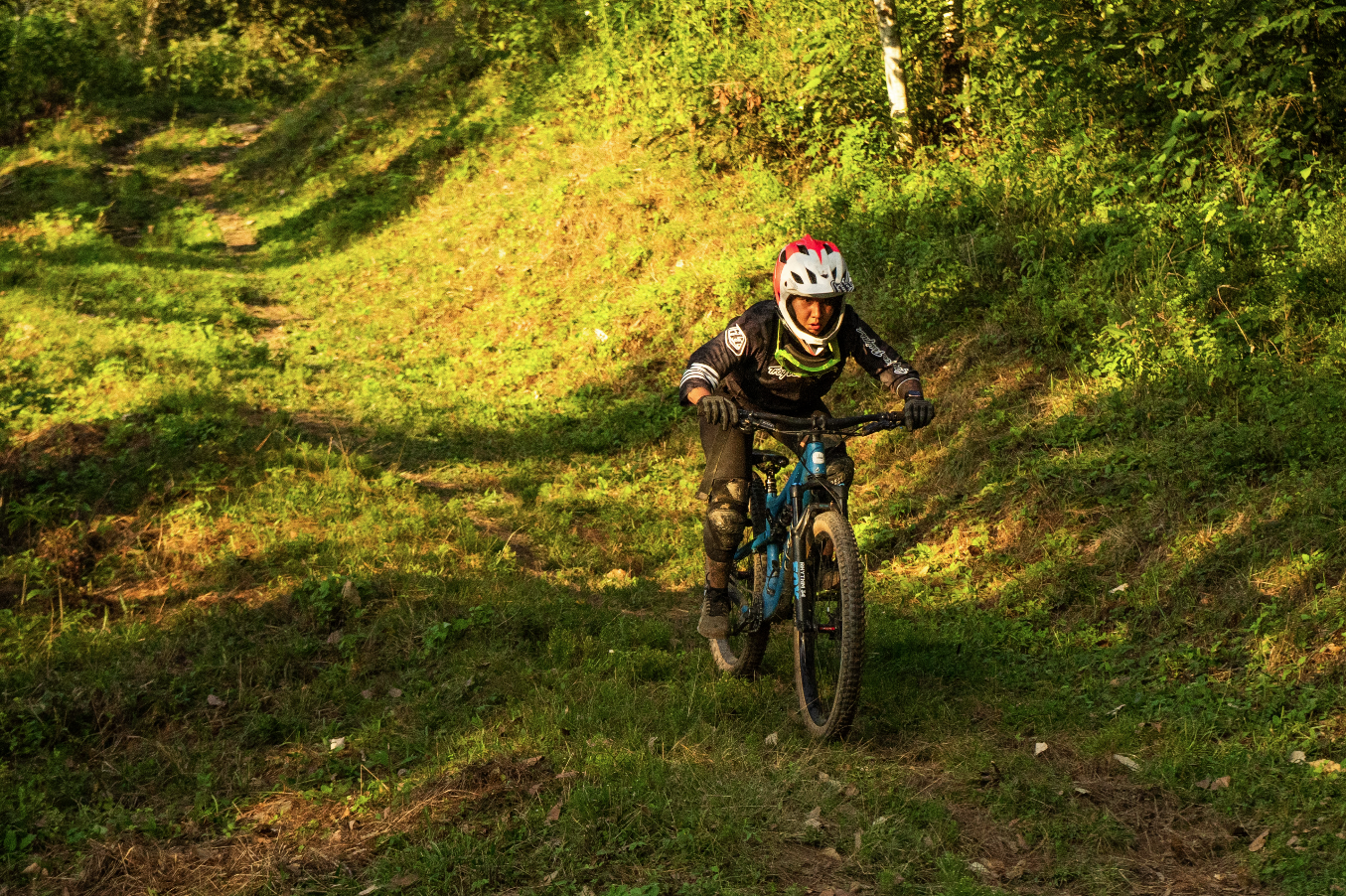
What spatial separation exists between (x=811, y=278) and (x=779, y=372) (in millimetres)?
590

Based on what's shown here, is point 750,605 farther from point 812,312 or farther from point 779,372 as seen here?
point 812,312

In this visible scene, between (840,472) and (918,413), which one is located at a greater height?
(918,413)

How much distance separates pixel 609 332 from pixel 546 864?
29.1 ft

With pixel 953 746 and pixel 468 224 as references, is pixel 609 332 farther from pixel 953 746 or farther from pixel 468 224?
pixel 953 746

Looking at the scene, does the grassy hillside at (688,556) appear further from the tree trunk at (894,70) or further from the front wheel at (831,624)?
the tree trunk at (894,70)

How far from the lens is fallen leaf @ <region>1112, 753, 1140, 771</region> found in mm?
5227

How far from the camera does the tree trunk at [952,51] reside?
1133cm

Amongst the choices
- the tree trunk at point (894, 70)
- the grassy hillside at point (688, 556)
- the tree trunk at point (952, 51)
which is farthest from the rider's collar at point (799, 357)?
the tree trunk at point (952, 51)

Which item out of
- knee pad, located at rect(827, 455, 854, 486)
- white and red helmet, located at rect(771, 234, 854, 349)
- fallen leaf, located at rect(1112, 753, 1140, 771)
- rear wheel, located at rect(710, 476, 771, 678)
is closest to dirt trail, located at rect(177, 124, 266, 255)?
rear wheel, located at rect(710, 476, 771, 678)

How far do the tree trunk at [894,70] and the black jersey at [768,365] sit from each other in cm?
630

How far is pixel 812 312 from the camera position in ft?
18.6

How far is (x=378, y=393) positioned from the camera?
12039mm

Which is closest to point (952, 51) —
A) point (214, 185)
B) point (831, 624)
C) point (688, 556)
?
point (688, 556)

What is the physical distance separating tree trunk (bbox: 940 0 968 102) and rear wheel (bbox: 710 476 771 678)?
6.93 meters
